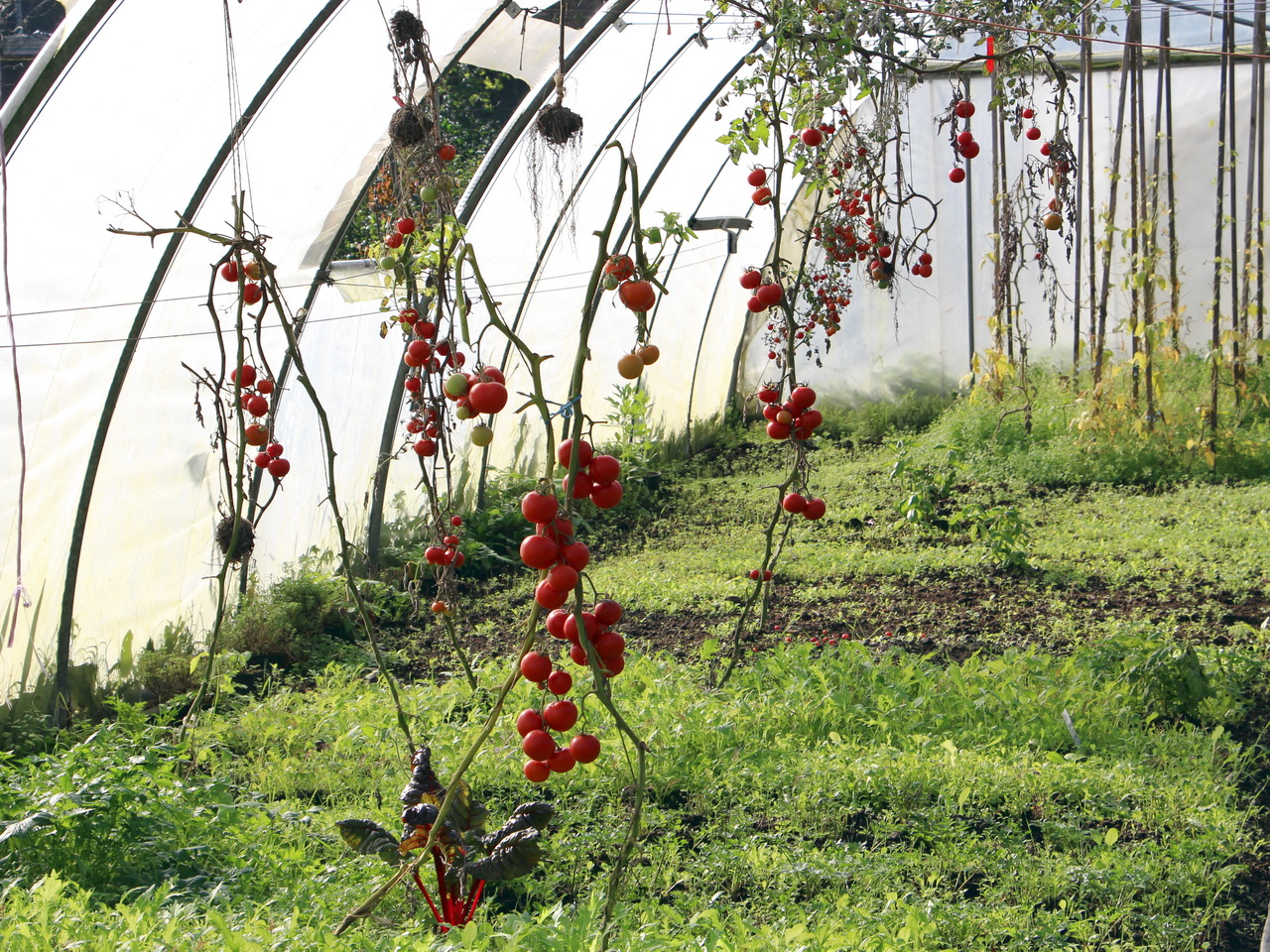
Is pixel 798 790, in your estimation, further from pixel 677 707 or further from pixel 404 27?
pixel 404 27

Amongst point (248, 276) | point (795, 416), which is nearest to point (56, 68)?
point (248, 276)

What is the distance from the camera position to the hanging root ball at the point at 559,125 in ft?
8.57

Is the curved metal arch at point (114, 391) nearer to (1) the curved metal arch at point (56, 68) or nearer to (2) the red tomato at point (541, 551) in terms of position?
(1) the curved metal arch at point (56, 68)

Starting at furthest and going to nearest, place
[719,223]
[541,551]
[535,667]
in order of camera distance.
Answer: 1. [719,223]
2. [535,667]
3. [541,551]

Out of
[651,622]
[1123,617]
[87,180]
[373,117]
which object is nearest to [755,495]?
[651,622]

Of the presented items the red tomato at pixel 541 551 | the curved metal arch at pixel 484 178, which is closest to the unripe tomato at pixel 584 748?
the red tomato at pixel 541 551

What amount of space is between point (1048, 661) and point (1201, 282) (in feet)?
19.1

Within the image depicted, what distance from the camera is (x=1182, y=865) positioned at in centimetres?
238

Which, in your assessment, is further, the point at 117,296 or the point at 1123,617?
the point at 1123,617

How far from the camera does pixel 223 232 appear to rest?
412cm

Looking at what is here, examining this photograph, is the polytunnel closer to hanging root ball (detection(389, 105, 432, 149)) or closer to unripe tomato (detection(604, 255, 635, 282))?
hanging root ball (detection(389, 105, 432, 149))

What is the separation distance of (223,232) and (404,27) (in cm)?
165

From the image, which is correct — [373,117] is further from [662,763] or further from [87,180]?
[662,763]

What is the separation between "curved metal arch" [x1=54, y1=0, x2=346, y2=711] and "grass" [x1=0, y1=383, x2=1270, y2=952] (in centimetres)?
40
